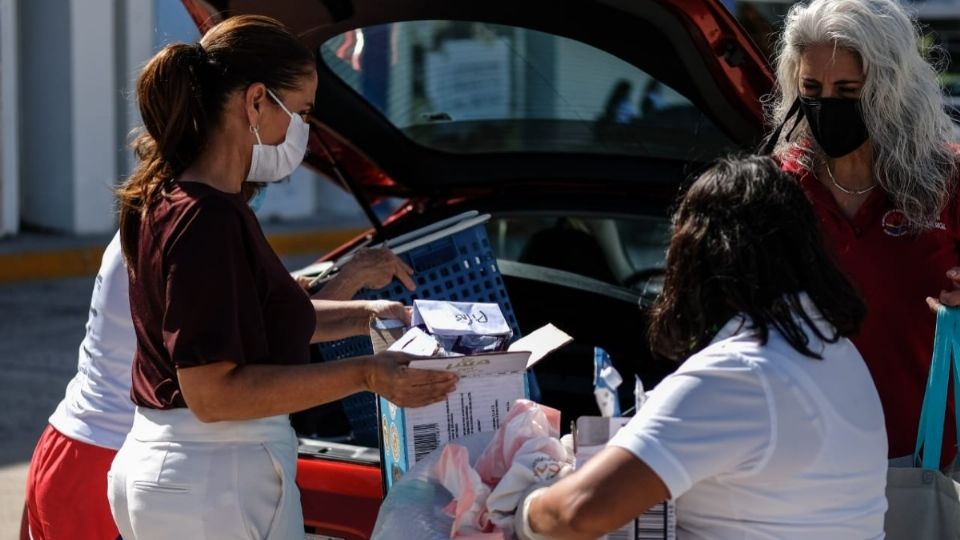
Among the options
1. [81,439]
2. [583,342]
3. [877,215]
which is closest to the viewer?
[877,215]

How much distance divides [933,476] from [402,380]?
0.84m

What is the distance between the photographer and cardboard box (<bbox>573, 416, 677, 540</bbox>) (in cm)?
181

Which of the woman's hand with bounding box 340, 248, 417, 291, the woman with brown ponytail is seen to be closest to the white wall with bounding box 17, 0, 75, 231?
the woman's hand with bounding box 340, 248, 417, 291

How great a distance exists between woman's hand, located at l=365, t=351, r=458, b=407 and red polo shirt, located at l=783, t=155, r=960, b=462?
2.58 feet

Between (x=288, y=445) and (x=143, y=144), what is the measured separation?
534 mm

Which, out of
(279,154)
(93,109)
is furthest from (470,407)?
(93,109)

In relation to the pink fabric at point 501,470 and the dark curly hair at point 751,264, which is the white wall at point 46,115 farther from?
the dark curly hair at point 751,264

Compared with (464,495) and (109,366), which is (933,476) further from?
(109,366)

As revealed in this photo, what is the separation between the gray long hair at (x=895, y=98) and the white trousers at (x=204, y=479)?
3.73 ft

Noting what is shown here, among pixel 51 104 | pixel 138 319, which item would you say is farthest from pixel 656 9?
pixel 51 104

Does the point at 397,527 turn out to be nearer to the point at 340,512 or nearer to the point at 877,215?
the point at 340,512

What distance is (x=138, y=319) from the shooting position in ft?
7.09

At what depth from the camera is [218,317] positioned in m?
2.00

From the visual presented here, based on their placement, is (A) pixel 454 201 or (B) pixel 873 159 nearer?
(B) pixel 873 159
